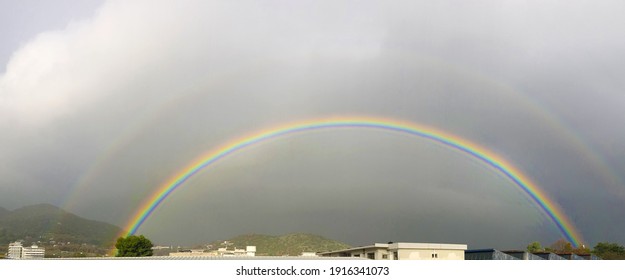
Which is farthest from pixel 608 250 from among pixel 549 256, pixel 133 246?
pixel 133 246

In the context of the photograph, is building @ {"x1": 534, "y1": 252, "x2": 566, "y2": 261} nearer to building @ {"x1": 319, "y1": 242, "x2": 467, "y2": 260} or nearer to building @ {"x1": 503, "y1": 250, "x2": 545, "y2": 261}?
building @ {"x1": 503, "y1": 250, "x2": 545, "y2": 261}

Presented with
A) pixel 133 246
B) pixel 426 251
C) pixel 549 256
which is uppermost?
pixel 133 246

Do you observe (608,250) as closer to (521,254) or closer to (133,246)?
(521,254)

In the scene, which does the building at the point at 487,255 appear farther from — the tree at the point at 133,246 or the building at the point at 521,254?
the tree at the point at 133,246

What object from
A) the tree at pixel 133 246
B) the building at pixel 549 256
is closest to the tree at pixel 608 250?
the building at pixel 549 256

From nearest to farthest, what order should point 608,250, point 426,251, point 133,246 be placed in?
point 426,251 < point 133,246 < point 608,250

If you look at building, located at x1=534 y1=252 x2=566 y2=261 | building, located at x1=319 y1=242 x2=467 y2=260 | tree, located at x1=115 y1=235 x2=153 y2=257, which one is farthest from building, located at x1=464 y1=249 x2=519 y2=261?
tree, located at x1=115 y1=235 x2=153 y2=257

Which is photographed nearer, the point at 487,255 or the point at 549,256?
the point at 487,255
